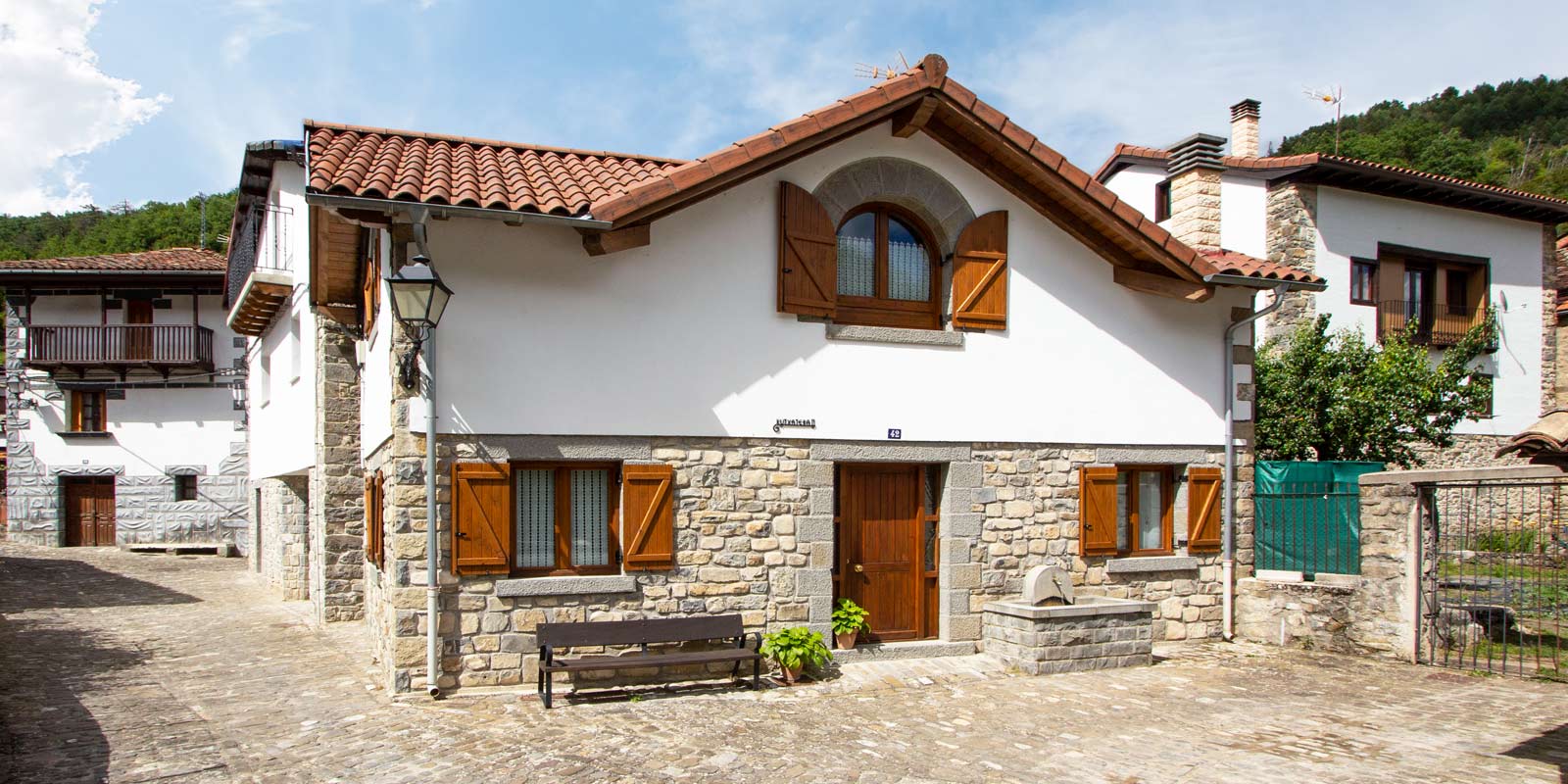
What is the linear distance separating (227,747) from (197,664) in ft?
12.9

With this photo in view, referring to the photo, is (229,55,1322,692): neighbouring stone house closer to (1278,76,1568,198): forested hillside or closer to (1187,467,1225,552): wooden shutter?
(1187,467,1225,552): wooden shutter

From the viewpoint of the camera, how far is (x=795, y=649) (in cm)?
850

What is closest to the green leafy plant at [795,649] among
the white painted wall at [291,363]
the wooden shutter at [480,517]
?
the wooden shutter at [480,517]

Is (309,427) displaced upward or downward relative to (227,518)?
upward

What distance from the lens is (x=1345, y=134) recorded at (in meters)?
34.1

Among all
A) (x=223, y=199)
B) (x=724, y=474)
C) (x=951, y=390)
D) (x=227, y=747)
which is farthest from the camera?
(x=223, y=199)

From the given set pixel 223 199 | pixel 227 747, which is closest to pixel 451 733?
pixel 227 747

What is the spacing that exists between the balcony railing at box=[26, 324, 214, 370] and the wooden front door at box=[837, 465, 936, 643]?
21.6 metres

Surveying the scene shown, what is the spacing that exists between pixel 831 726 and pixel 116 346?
2461 centimetres

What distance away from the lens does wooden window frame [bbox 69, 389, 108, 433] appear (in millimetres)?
25750

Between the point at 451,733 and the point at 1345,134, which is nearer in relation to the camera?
the point at 451,733

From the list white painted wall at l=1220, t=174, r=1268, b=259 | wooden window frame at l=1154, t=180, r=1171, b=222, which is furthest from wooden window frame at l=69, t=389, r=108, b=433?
white painted wall at l=1220, t=174, r=1268, b=259

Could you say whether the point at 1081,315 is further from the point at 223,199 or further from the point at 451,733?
the point at 223,199

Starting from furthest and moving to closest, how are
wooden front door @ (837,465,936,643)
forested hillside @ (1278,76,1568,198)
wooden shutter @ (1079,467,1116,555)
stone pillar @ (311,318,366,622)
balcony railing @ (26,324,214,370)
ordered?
Result: forested hillside @ (1278,76,1568,198) → balcony railing @ (26,324,214,370) → stone pillar @ (311,318,366,622) → wooden shutter @ (1079,467,1116,555) → wooden front door @ (837,465,936,643)
